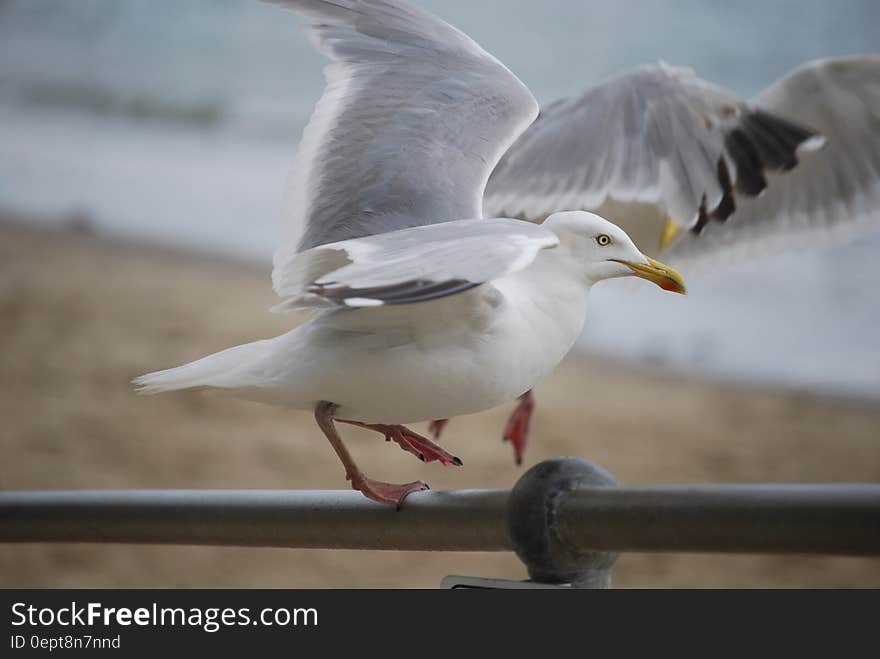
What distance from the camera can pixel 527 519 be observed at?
66 cm

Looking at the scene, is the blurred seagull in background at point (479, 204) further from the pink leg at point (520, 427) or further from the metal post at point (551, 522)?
the metal post at point (551, 522)

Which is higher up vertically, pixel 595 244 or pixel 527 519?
pixel 595 244

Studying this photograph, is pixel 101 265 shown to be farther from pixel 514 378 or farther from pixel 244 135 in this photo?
pixel 514 378

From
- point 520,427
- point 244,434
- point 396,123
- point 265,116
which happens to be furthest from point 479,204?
point 265,116

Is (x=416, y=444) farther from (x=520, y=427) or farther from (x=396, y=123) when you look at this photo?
(x=520, y=427)

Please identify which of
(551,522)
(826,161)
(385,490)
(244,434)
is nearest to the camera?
(551,522)

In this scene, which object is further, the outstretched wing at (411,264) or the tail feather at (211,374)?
the tail feather at (211,374)

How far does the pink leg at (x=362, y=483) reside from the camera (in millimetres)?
769

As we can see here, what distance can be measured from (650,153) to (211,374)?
0.63 meters

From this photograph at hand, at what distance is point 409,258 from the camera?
2.32 ft

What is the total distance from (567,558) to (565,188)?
26.2 inches

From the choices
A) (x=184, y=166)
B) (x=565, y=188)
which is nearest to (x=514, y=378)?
(x=565, y=188)

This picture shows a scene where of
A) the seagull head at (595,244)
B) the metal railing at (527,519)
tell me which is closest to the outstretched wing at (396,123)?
the seagull head at (595,244)

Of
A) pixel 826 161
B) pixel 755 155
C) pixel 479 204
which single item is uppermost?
pixel 826 161
